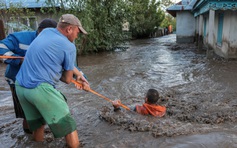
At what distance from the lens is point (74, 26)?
2584mm

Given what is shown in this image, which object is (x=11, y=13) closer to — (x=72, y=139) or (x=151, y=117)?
(x=151, y=117)

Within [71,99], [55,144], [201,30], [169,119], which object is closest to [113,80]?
[71,99]

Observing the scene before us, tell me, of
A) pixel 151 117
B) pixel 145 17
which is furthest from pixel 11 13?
pixel 145 17

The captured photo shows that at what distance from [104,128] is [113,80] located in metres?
3.42

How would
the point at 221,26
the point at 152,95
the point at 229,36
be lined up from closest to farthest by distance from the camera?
the point at 152,95 < the point at 229,36 < the point at 221,26

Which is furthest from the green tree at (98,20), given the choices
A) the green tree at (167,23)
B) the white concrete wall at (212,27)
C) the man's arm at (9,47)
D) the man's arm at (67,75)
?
the green tree at (167,23)

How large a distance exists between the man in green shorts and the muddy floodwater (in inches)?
33.9

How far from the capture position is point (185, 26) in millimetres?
18484

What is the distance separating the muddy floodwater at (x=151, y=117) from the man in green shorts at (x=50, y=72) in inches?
33.9

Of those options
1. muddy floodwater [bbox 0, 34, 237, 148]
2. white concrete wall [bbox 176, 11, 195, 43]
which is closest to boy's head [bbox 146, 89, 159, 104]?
muddy floodwater [bbox 0, 34, 237, 148]

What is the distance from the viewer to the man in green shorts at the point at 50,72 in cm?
244

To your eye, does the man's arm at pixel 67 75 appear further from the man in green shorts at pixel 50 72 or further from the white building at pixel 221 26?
the white building at pixel 221 26

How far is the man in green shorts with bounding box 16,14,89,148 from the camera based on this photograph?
2.44 m

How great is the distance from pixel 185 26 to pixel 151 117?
1584 centimetres
